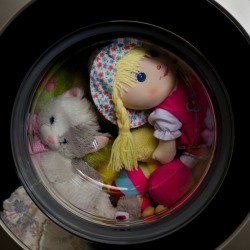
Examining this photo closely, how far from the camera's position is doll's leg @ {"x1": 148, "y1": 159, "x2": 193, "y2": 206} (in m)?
0.78

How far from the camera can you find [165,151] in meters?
0.79

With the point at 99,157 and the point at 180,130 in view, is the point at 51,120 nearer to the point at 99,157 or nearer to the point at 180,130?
the point at 99,157

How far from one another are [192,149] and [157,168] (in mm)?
82

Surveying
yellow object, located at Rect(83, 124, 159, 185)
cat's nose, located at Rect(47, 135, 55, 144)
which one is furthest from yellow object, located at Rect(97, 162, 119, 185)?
cat's nose, located at Rect(47, 135, 55, 144)

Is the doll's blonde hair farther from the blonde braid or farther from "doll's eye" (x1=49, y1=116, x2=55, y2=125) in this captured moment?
"doll's eye" (x1=49, y1=116, x2=55, y2=125)

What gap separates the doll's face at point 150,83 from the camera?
0.74m

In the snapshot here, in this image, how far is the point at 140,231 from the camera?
0.73m

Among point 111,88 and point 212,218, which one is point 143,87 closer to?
point 111,88

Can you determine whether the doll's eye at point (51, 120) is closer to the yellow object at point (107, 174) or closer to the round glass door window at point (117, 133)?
the round glass door window at point (117, 133)

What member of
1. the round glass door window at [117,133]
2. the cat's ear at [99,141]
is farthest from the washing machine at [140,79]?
the cat's ear at [99,141]

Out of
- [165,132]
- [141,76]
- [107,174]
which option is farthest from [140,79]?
[107,174]

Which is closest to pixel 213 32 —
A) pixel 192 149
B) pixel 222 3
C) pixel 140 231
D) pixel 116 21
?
pixel 222 3

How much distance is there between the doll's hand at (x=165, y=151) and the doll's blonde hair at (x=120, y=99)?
0.14 feet

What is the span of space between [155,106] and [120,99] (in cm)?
7
